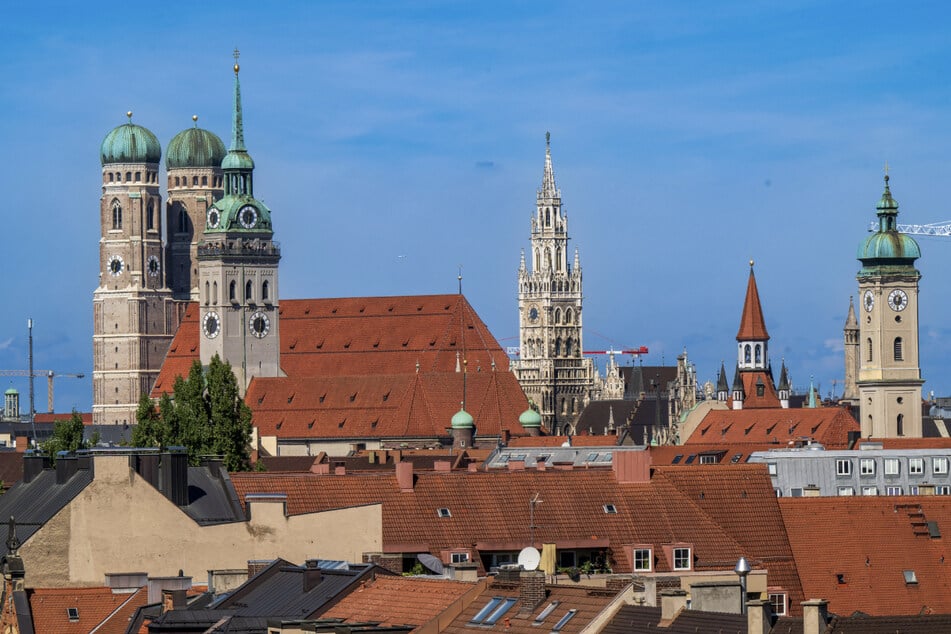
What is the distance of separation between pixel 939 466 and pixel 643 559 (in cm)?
5869

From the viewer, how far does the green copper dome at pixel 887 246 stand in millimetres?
190500

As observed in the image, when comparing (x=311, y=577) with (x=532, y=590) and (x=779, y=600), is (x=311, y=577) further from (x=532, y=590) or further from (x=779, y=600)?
(x=779, y=600)

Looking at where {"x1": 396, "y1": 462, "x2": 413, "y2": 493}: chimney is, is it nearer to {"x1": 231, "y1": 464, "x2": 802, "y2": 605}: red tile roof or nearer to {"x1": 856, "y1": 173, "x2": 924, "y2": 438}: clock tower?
{"x1": 231, "y1": 464, "x2": 802, "y2": 605}: red tile roof

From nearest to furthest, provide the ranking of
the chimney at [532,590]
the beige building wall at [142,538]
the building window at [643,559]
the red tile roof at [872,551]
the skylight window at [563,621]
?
the skylight window at [563,621] → the chimney at [532,590] → the beige building wall at [142,538] → the building window at [643,559] → the red tile roof at [872,551]

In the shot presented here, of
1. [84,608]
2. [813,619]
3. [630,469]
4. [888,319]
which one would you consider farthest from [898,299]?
[813,619]

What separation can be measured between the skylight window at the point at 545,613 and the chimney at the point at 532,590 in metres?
0.26

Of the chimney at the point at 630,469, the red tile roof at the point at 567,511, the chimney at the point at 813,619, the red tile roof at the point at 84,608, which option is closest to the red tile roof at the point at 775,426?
the red tile roof at the point at 567,511

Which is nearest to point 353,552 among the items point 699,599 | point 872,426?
point 699,599

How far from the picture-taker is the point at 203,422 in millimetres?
119938

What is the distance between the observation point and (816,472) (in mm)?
112125

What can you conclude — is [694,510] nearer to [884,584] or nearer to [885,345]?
[884,584]

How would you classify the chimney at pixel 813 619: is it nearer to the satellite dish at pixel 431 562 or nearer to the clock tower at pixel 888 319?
the satellite dish at pixel 431 562

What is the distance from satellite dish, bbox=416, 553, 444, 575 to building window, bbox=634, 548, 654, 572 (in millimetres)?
5009

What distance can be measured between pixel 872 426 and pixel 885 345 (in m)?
6.50
